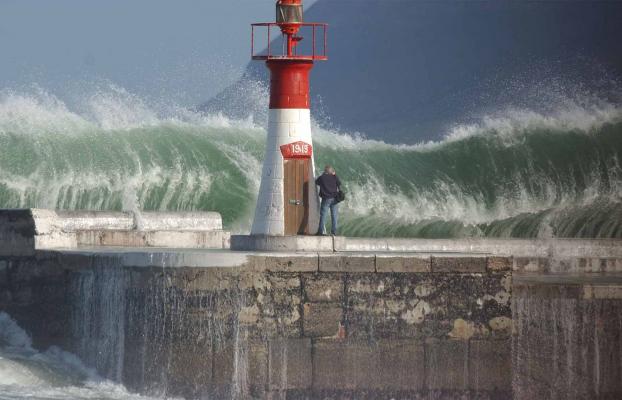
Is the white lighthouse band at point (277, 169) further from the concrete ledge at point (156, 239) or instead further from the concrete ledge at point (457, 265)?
the concrete ledge at point (457, 265)

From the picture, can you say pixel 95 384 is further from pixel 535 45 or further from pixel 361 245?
pixel 535 45

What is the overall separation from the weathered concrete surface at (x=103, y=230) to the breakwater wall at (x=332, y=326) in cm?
216

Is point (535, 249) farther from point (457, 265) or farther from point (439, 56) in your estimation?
point (439, 56)

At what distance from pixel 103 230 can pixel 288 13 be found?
9.74ft

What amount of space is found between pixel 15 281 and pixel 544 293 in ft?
16.2

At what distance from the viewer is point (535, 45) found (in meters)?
77.2

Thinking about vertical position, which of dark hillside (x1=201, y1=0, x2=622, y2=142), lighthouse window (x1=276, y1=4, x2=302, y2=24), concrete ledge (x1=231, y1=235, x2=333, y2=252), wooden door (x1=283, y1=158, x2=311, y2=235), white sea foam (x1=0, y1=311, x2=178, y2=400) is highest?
dark hillside (x1=201, y1=0, x2=622, y2=142)

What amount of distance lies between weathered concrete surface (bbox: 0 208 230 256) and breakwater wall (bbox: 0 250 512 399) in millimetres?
2155

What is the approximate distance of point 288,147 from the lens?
1457cm

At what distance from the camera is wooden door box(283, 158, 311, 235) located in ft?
48.1

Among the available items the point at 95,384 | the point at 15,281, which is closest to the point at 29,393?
the point at 95,384

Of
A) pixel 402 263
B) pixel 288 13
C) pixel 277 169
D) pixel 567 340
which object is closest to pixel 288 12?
pixel 288 13

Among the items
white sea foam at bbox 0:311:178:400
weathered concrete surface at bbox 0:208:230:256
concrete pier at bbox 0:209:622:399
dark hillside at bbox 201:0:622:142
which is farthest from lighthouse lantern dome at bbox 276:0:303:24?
dark hillside at bbox 201:0:622:142

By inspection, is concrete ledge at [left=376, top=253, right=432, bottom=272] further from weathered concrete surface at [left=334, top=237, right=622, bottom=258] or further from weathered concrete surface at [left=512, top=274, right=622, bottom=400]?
weathered concrete surface at [left=334, top=237, right=622, bottom=258]
